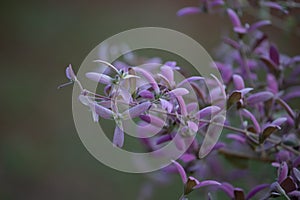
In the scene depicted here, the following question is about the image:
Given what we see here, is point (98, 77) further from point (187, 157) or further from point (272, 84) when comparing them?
point (272, 84)

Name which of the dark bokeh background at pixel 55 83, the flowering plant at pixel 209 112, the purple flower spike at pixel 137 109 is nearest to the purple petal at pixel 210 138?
the flowering plant at pixel 209 112

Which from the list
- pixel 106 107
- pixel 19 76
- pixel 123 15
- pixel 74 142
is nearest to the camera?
pixel 106 107

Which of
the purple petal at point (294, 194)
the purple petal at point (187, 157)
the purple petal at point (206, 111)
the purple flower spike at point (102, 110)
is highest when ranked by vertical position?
the purple flower spike at point (102, 110)

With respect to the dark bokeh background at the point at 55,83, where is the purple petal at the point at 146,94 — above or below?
above

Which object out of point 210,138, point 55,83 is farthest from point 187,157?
point 55,83

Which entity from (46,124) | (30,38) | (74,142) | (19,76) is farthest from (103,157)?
(30,38)

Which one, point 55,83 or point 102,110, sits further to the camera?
point 55,83

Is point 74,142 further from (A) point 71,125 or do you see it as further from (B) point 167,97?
(B) point 167,97

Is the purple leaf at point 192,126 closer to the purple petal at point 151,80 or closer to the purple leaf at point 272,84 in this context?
the purple petal at point 151,80
